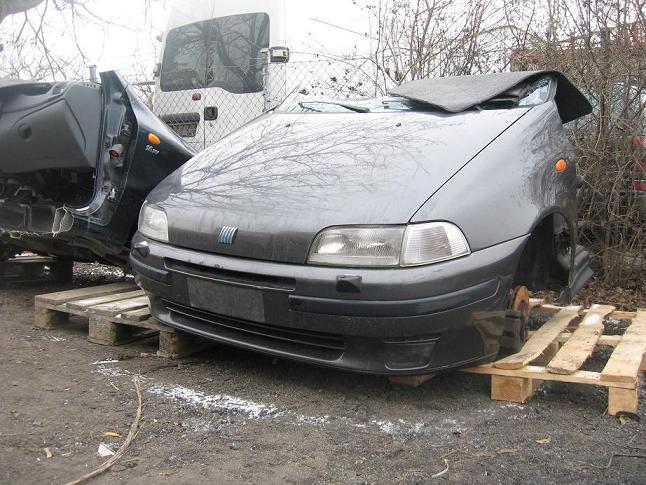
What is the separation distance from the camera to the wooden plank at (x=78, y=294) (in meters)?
4.15

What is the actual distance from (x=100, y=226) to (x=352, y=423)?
221 centimetres

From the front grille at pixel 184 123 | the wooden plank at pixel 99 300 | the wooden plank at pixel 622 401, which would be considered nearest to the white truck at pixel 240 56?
the front grille at pixel 184 123

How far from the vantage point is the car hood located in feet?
9.34

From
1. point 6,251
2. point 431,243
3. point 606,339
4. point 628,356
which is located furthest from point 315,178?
point 6,251

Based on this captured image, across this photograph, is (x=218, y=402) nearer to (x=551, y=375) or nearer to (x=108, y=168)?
(x=551, y=375)

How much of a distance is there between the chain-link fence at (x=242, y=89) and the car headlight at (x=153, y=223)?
3101 mm

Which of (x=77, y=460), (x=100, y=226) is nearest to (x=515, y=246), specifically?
(x=77, y=460)

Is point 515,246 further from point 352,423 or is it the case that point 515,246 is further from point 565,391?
point 352,423

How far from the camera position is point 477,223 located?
2838 mm

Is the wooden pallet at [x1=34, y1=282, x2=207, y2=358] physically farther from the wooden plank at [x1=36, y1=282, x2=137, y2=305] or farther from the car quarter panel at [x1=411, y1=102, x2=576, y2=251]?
the car quarter panel at [x1=411, y1=102, x2=576, y2=251]

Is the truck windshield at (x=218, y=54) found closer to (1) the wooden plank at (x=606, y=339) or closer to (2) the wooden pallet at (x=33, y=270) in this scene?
(2) the wooden pallet at (x=33, y=270)

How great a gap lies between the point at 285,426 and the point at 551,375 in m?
1.23

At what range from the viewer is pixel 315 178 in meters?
3.13

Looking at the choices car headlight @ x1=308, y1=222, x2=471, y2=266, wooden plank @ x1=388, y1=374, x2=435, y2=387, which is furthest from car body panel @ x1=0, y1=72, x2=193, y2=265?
wooden plank @ x1=388, y1=374, x2=435, y2=387
